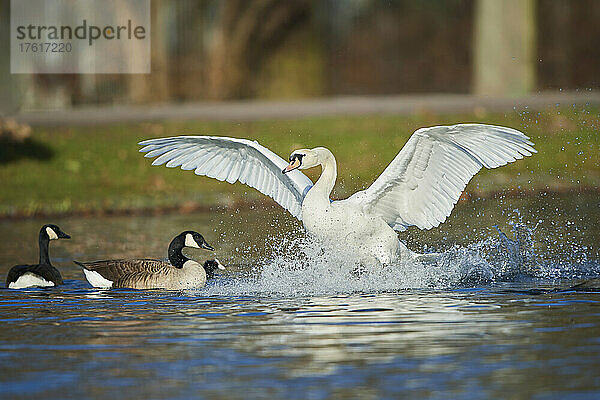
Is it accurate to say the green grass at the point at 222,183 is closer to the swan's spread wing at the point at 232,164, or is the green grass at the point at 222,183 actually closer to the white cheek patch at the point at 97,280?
the swan's spread wing at the point at 232,164

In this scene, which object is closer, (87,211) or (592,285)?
(592,285)

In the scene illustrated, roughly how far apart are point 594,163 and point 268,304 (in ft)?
39.9

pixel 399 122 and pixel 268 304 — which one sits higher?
pixel 399 122

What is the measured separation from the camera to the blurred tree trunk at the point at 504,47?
26406 mm

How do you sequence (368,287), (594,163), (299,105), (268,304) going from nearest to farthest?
1. (268,304)
2. (368,287)
3. (594,163)
4. (299,105)

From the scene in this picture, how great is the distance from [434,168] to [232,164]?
2.27 m

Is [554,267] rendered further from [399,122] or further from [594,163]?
[399,122]

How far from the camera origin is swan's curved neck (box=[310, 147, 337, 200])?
37.0 ft

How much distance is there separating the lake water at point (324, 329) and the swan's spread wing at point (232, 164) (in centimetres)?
82

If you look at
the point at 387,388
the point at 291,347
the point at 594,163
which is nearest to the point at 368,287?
the point at 291,347

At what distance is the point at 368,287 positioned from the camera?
10.9 metres

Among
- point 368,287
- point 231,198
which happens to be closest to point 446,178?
point 368,287

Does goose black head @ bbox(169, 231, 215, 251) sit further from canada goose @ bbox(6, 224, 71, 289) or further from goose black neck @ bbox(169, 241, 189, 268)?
canada goose @ bbox(6, 224, 71, 289)

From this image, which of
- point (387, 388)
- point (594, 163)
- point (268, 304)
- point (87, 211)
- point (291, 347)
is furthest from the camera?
point (594, 163)
